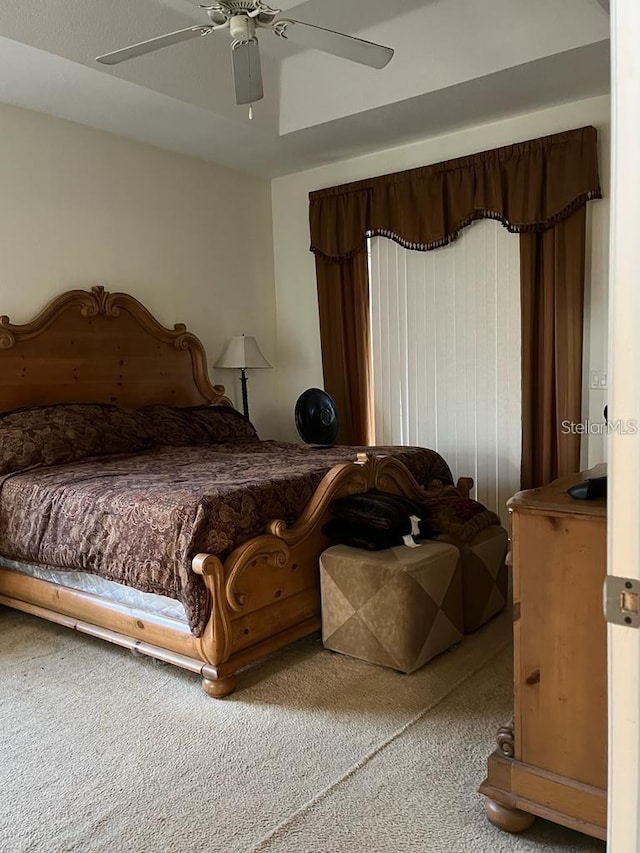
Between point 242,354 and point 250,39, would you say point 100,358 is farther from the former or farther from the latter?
point 250,39

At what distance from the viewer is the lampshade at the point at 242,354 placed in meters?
4.73

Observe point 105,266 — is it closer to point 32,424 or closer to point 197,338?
point 197,338

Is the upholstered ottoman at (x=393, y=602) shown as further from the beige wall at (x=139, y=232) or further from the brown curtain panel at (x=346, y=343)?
the beige wall at (x=139, y=232)

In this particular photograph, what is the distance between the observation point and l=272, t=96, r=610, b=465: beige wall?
3.89m

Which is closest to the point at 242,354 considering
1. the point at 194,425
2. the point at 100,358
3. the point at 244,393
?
the point at 244,393

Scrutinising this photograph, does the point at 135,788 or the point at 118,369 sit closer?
the point at 135,788

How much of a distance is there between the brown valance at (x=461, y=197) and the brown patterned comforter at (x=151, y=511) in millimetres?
1685

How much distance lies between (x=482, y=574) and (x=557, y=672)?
1371mm

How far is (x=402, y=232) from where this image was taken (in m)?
4.52

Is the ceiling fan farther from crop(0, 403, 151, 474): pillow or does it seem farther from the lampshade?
the lampshade

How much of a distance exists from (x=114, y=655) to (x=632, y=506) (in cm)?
245

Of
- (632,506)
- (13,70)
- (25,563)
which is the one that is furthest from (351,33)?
(632,506)

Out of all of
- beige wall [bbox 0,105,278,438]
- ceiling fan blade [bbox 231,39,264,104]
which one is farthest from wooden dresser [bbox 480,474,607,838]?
beige wall [bbox 0,105,278,438]

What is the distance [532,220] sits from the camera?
13.1 ft
